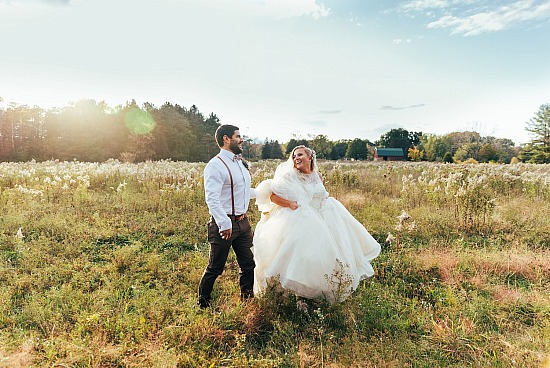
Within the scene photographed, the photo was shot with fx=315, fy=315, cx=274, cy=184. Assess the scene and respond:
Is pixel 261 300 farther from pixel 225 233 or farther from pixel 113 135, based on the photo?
pixel 113 135

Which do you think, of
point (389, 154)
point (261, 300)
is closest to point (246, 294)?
point (261, 300)

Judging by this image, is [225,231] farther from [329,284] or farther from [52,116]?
[52,116]

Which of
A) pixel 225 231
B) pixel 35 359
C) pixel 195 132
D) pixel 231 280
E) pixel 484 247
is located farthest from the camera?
pixel 195 132

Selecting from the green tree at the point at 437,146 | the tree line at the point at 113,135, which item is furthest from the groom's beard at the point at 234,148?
the green tree at the point at 437,146

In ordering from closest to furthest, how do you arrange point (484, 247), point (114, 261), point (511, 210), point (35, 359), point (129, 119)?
1. point (35, 359)
2. point (114, 261)
3. point (484, 247)
4. point (511, 210)
5. point (129, 119)

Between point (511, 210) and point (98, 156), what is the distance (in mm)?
39044

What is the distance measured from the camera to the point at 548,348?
3156 mm

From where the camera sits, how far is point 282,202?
432 centimetres

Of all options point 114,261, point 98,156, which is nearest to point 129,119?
point 98,156

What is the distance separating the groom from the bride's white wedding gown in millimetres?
240

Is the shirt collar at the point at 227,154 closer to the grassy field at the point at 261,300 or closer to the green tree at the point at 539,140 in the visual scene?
the grassy field at the point at 261,300

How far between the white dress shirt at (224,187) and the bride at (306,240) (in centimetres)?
46

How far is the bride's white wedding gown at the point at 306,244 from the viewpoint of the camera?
3.86 meters

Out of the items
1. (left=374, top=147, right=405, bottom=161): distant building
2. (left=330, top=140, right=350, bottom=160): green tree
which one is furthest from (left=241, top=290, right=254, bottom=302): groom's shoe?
(left=374, top=147, right=405, bottom=161): distant building
